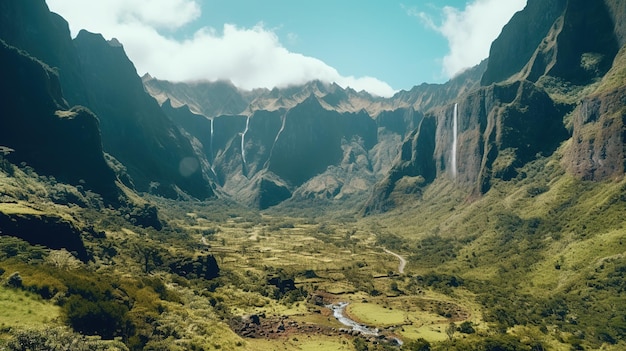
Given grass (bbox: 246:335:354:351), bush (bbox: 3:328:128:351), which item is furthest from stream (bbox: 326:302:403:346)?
bush (bbox: 3:328:128:351)

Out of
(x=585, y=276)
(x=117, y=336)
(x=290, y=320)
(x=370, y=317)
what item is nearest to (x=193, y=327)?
(x=117, y=336)

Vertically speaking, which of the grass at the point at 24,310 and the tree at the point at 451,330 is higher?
the grass at the point at 24,310

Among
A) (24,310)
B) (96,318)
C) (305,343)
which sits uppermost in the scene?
(24,310)

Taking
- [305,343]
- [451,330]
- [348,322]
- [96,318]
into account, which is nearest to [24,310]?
[96,318]

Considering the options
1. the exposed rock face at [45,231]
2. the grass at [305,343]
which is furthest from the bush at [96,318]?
the exposed rock face at [45,231]

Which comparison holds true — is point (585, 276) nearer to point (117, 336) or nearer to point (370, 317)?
point (370, 317)

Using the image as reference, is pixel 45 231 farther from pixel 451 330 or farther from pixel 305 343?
pixel 451 330

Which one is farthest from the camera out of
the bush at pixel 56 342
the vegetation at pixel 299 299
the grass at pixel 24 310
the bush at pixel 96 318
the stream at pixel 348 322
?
the stream at pixel 348 322

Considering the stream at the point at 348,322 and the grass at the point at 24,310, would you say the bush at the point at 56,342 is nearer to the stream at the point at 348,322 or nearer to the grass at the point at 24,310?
the grass at the point at 24,310

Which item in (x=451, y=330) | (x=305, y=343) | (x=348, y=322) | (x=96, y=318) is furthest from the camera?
(x=348, y=322)

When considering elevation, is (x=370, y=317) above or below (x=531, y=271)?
below

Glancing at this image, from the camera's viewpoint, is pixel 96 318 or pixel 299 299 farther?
pixel 299 299
